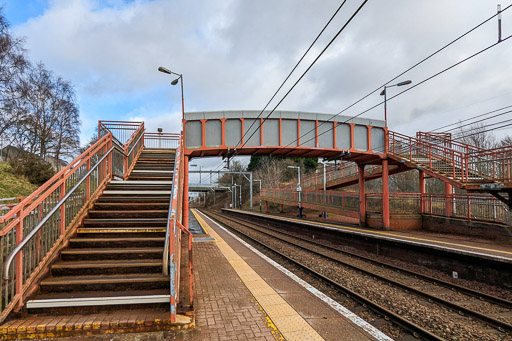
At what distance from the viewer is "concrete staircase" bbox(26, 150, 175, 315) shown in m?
4.43

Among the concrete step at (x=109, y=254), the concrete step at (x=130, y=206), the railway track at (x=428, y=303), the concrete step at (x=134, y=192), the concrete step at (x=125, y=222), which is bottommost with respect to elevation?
the railway track at (x=428, y=303)

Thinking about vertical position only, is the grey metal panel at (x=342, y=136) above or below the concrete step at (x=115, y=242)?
above

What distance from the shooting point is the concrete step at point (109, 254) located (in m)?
5.44

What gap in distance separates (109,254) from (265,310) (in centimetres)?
313

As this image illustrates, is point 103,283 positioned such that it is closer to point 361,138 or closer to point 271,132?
point 271,132

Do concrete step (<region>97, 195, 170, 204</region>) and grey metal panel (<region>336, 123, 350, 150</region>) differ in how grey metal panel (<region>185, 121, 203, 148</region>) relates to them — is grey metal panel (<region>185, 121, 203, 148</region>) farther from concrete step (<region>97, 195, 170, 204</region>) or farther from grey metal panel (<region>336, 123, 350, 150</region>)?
concrete step (<region>97, 195, 170, 204</region>)

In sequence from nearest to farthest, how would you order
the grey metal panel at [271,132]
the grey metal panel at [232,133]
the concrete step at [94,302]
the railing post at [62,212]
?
1. the concrete step at [94,302]
2. the railing post at [62,212]
3. the grey metal panel at [232,133]
4. the grey metal panel at [271,132]

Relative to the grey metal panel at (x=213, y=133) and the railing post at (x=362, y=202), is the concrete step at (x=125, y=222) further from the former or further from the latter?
the railing post at (x=362, y=202)

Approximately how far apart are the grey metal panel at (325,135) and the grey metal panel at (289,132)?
4.96 ft

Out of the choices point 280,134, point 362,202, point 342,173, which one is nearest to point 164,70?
point 280,134

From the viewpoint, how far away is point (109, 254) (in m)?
5.58

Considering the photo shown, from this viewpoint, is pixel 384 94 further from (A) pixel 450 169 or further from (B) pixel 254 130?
(B) pixel 254 130

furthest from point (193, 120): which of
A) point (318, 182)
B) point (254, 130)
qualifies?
point (318, 182)

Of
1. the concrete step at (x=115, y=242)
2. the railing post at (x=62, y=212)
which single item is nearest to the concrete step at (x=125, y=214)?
the concrete step at (x=115, y=242)
